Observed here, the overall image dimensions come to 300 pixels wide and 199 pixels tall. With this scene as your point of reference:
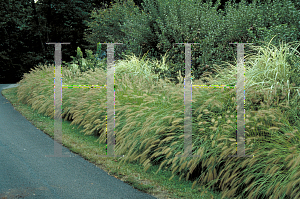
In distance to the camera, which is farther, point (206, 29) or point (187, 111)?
point (206, 29)

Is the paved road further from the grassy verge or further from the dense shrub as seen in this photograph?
the dense shrub

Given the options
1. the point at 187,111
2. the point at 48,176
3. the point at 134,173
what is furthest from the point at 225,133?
the point at 48,176

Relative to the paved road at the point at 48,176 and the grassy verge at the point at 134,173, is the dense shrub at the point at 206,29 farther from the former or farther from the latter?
the paved road at the point at 48,176

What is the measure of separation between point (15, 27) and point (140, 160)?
21.4 m

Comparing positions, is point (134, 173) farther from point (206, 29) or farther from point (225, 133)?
point (206, 29)

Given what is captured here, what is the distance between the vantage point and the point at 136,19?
891 centimetres

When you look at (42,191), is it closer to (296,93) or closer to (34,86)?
(296,93)

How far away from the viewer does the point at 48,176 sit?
4262 millimetres

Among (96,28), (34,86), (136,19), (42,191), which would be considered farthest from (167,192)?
(96,28)

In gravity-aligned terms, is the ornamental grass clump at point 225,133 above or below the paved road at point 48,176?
above

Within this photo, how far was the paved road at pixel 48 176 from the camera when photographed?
12.2 ft

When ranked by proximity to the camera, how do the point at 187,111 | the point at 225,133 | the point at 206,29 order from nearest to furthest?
the point at 225,133
the point at 187,111
the point at 206,29

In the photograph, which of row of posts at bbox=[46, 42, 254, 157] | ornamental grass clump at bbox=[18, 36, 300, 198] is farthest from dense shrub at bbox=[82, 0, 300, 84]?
ornamental grass clump at bbox=[18, 36, 300, 198]

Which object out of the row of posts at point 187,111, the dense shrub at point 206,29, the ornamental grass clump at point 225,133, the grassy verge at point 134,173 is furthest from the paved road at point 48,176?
the dense shrub at point 206,29
